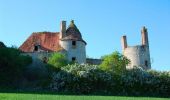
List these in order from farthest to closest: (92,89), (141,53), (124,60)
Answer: (141,53) → (124,60) → (92,89)

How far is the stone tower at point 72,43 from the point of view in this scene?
59406mm

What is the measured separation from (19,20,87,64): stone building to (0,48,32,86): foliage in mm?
21221

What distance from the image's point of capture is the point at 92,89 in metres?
35.8

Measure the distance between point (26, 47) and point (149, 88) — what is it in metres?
26.2

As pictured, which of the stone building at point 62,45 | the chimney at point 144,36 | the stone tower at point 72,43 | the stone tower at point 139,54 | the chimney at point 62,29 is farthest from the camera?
the chimney at point 144,36

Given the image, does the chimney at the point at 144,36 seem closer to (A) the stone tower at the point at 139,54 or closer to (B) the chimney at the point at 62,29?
(A) the stone tower at the point at 139,54

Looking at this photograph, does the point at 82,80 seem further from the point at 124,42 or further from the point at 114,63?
the point at 124,42

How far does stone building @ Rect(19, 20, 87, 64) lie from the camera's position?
194 feet

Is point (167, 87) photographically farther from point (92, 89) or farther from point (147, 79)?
point (92, 89)

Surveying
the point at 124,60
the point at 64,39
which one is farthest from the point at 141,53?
the point at 124,60

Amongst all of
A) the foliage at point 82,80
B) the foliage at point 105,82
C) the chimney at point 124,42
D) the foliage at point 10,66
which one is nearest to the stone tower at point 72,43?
the chimney at point 124,42

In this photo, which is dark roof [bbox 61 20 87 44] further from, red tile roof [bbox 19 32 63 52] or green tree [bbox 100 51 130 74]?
green tree [bbox 100 51 130 74]

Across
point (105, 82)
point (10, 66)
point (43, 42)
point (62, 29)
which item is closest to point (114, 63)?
point (105, 82)

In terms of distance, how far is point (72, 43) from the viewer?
196 ft
